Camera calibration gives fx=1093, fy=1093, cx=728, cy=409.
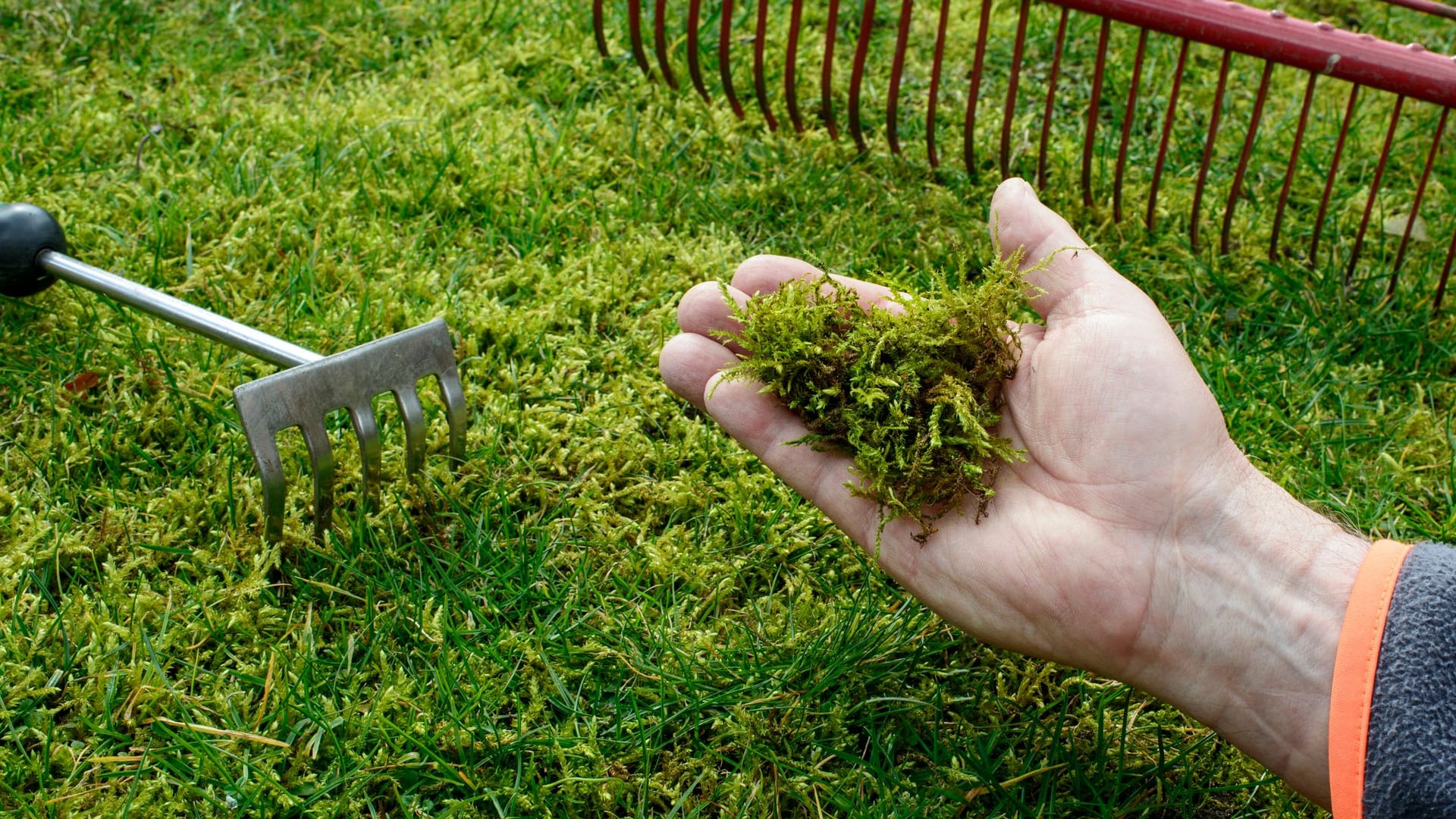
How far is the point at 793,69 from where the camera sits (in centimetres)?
338

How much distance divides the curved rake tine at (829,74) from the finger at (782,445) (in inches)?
62.0

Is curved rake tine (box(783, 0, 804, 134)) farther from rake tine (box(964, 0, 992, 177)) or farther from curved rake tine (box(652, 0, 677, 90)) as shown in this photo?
rake tine (box(964, 0, 992, 177))

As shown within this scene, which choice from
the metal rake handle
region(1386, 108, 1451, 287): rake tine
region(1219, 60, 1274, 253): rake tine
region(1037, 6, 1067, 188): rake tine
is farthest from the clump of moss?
region(1386, 108, 1451, 287): rake tine

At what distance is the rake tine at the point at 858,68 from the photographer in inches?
126

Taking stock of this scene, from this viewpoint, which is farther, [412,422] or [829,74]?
[829,74]

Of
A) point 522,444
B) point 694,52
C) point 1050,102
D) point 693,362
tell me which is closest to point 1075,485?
point 693,362

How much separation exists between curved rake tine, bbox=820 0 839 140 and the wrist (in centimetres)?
191

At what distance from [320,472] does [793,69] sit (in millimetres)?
1932

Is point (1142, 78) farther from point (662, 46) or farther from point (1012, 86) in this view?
point (662, 46)

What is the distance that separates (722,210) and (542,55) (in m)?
0.99

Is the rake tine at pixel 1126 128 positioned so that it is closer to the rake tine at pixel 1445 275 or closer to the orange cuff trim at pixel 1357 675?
the rake tine at pixel 1445 275

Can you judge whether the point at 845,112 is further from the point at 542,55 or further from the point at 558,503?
the point at 558,503

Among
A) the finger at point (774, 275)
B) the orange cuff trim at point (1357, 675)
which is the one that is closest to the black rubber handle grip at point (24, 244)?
the finger at point (774, 275)

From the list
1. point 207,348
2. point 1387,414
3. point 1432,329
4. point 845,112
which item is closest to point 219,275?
point 207,348
